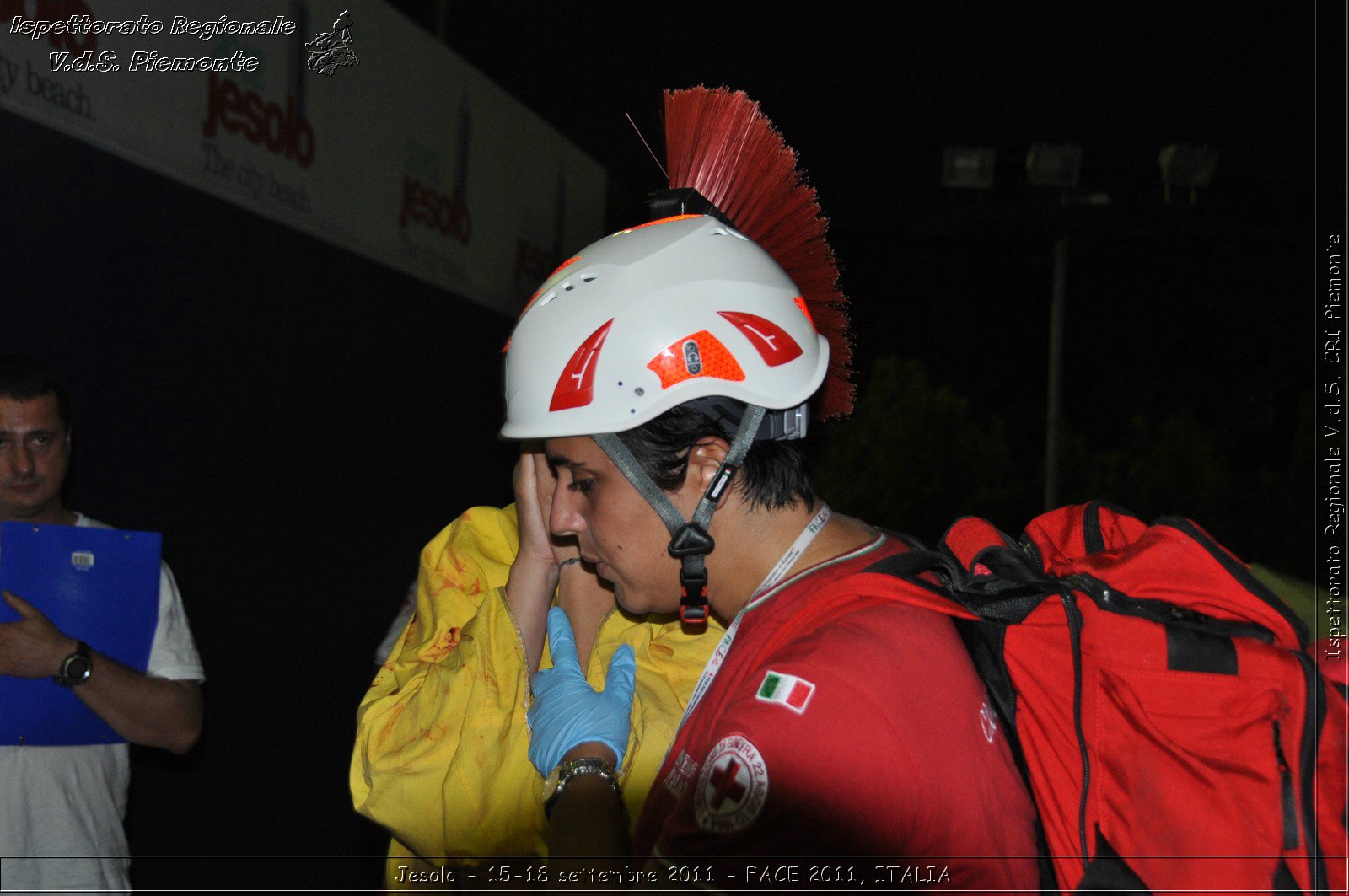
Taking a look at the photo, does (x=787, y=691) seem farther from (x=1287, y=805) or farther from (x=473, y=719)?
(x=473, y=719)

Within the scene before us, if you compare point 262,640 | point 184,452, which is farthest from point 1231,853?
point 262,640

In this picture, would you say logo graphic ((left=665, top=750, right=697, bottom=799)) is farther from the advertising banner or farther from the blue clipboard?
the advertising banner

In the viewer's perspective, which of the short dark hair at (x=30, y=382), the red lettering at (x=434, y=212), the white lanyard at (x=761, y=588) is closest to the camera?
the white lanyard at (x=761, y=588)

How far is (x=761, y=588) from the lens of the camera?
1.64 m

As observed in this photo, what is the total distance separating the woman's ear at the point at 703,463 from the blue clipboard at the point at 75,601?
77.0 inches

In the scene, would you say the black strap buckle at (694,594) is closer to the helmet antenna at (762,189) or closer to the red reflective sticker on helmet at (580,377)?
the red reflective sticker on helmet at (580,377)

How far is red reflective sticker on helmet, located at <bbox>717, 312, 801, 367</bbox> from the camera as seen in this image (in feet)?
5.50

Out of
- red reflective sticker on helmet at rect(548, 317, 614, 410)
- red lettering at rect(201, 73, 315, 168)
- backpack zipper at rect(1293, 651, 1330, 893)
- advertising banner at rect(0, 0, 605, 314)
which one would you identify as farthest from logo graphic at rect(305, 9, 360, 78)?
backpack zipper at rect(1293, 651, 1330, 893)

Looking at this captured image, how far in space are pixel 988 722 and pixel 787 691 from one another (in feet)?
1.12

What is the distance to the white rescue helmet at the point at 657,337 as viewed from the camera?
5.40 ft

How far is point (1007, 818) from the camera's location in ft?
4.62

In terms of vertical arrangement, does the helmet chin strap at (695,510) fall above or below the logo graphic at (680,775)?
above

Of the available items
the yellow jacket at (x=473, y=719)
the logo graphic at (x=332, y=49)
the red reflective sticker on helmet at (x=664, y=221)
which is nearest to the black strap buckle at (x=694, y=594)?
the yellow jacket at (x=473, y=719)

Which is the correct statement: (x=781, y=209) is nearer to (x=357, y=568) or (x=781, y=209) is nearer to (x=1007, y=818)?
(x=1007, y=818)
